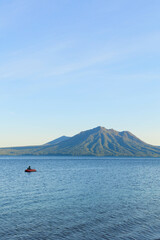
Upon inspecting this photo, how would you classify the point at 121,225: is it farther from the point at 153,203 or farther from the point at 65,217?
the point at 153,203

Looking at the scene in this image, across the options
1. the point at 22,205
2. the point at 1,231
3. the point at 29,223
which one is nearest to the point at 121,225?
the point at 29,223

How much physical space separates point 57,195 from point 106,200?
12.2 metres

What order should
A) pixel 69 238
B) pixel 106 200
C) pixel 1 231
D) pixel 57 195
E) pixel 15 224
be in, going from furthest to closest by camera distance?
1. pixel 57 195
2. pixel 106 200
3. pixel 15 224
4. pixel 1 231
5. pixel 69 238

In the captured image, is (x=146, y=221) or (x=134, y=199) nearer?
(x=146, y=221)

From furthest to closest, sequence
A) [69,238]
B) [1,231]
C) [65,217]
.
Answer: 1. [65,217]
2. [1,231]
3. [69,238]

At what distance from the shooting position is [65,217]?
129 feet

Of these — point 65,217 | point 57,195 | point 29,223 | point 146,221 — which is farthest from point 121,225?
point 57,195

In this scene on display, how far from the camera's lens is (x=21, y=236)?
30.3 m

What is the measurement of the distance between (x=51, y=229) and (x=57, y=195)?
2532cm

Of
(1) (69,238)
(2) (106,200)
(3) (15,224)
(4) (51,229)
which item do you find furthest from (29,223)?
(2) (106,200)

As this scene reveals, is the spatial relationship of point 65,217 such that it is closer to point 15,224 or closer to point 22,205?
point 15,224

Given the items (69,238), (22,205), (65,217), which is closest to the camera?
(69,238)

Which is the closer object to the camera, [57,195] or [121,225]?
[121,225]

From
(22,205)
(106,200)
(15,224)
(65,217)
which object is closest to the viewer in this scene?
(15,224)
